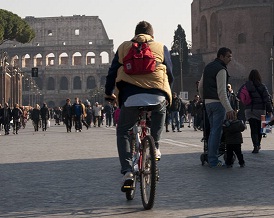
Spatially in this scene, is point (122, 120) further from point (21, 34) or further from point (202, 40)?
point (202, 40)

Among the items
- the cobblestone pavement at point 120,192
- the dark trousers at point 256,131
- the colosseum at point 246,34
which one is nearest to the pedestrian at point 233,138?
the cobblestone pavement at point 120,192

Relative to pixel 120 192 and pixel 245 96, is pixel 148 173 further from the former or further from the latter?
pixel 245 96

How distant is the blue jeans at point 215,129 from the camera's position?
12.5m

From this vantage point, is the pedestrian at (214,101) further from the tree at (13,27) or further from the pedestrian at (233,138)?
the tree at (13,27)

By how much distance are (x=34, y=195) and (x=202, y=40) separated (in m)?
103

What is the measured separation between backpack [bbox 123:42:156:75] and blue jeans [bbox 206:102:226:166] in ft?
13.8

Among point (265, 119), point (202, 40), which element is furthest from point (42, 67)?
point (265, 119)

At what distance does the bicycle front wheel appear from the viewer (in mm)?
7773

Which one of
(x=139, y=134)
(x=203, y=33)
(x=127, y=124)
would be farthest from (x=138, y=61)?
(x=203, y=33)

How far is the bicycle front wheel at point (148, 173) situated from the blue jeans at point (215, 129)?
4401 millimetres

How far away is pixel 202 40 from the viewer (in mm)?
111125

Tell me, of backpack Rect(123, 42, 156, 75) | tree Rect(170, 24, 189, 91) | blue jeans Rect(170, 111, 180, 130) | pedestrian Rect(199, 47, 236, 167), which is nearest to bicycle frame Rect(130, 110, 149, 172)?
backpack Rect(123, 42, 156, 75)

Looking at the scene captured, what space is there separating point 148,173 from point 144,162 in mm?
161

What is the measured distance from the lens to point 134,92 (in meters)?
8.38
